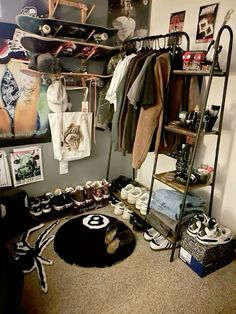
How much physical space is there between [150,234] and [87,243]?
54cm

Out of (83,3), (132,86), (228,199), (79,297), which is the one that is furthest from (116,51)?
(79,297)

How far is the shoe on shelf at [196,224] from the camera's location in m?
1.70

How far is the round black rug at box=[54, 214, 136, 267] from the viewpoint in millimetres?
1763

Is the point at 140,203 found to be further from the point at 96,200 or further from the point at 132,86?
the point at 132,86

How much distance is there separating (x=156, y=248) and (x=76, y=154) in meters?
1.12

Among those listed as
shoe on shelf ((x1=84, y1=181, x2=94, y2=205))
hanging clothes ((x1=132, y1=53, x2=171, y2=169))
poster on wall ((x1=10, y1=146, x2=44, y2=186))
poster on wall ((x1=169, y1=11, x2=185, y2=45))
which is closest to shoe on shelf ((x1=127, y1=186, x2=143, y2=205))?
shoe on shelf ((x1=84, y1=181, x2=94, y2=205))

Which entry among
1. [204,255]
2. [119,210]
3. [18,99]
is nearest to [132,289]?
[204,255]

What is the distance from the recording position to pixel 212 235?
1.65 meters

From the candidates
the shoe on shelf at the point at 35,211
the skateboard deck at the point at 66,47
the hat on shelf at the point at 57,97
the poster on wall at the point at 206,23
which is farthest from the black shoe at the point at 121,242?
the poster on wall at the point at 206,23

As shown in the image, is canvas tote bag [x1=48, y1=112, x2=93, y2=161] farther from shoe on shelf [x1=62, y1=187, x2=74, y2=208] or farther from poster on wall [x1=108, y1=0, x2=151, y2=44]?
poster on wall [x1=108, y1=0, x2=151, y2=44]

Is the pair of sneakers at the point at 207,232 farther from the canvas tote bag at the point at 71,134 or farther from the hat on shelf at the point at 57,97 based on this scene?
the hat on shelf at the point at 57,97

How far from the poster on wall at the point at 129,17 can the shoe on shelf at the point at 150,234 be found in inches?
70.2

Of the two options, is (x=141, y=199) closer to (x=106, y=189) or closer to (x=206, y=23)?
(x=106, y=189)

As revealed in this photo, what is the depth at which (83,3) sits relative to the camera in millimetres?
2012
